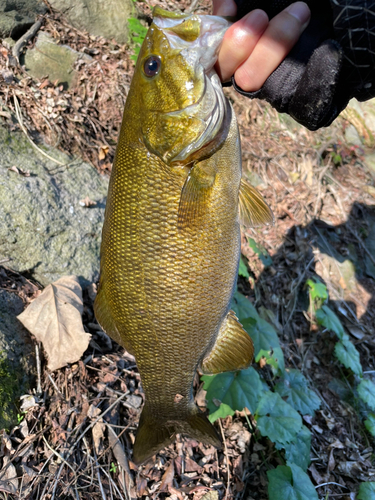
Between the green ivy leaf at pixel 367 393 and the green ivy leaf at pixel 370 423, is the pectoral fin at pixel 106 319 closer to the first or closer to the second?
the green ivy leaf at pixel 367 393

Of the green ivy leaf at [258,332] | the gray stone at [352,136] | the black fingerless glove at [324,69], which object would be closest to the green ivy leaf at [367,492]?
the green ivy leaf at [258,332]

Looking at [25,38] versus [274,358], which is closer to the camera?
[274,358]

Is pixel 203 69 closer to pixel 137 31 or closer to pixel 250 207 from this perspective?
pixel 250 207

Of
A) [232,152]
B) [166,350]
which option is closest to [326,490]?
[166,350]

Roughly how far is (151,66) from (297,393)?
124 inches

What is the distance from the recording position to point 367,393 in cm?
388

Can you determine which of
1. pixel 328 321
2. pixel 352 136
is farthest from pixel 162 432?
pixel 352 136

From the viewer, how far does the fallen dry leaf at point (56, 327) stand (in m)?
2.58

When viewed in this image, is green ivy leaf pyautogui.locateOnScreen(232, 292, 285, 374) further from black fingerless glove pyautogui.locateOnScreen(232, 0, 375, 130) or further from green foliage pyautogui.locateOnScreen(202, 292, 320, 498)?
black fingerless glove pyautogui.locateOnScreen(232, 0, 375, 130)

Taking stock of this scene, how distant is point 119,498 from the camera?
2.33 metres

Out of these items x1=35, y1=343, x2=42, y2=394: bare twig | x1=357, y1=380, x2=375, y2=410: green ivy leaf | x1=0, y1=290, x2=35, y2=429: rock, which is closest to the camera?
x1=0, y1=290, x2=35, y2=429: rock

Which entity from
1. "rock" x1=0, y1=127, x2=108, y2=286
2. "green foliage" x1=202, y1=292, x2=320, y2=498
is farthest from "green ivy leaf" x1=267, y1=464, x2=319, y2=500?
"rock" x1=0, y1=127, x2=108, y2=286

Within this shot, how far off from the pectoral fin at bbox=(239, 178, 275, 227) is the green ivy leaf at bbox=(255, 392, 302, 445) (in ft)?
5.94

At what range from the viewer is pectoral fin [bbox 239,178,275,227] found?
1.97 metres
